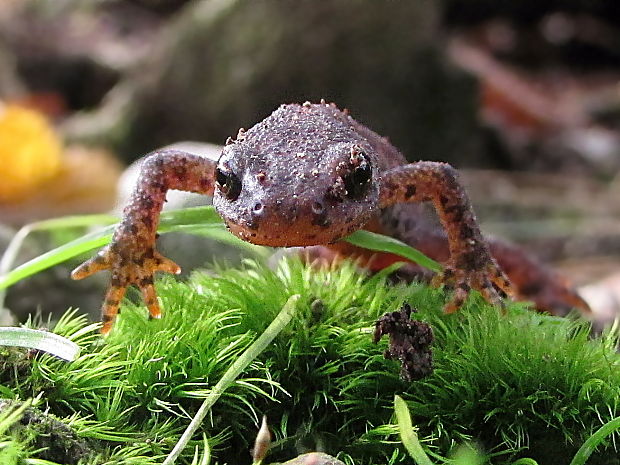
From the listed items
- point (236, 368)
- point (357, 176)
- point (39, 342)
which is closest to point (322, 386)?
point (236, 368)

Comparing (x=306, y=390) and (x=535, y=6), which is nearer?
(x=306, y=390)

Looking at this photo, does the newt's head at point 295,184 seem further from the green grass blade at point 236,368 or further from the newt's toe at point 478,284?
the newt's toe at point 478,284

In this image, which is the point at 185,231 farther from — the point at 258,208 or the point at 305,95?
the point at 305,95

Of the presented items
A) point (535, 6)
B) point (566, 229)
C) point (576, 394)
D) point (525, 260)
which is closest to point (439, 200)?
point (576, 394)

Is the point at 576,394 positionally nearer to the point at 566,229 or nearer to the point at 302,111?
the point at 302,111

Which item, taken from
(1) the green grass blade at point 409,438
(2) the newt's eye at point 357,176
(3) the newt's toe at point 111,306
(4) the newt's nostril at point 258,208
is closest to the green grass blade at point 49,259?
(3) the newt's toe at point 111,306
